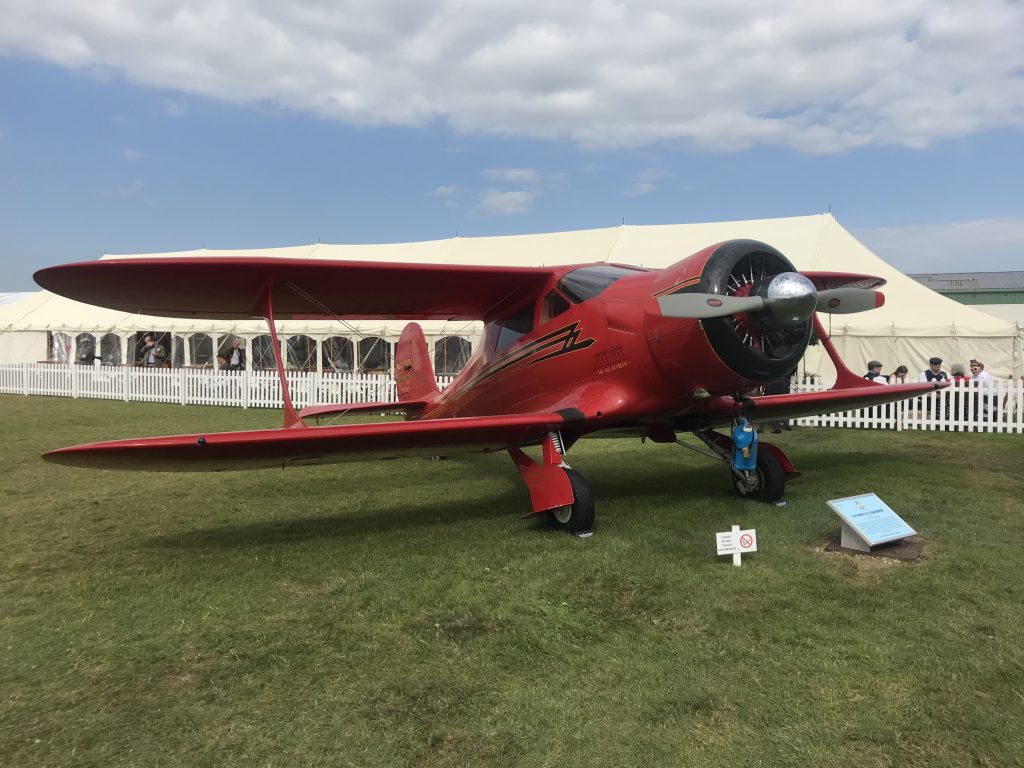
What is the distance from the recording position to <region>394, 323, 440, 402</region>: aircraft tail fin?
389 inches

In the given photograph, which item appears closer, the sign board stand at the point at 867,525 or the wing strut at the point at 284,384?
the sign board stand at the point at 867,525

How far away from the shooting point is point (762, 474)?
6453 mm

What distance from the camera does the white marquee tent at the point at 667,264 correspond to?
16.2m

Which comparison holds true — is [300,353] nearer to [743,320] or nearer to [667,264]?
[667,264]

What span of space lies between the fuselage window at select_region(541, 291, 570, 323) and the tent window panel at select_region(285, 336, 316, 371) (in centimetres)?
1862

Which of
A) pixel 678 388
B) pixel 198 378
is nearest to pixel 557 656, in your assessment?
pixel 678 388

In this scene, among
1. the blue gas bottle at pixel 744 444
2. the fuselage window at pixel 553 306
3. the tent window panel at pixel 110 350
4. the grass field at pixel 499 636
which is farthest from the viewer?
the tent window panel at pixel 110 350

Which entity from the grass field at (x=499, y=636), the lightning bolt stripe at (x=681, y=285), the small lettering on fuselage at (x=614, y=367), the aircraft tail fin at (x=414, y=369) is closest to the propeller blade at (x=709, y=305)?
the lightning bolt stripe at (x=681, y=285)

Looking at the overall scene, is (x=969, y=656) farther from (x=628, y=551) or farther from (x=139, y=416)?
Result: (x=139, y=416)

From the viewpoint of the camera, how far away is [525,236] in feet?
80.8

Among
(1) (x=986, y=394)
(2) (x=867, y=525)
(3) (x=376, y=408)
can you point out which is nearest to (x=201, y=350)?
(3) (x=376, y=408)

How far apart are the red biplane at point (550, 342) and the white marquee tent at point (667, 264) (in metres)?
10.7

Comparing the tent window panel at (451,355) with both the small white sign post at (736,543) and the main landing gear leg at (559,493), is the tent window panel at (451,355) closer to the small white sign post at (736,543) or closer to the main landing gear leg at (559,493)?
the main landing gear leg at (559,493)

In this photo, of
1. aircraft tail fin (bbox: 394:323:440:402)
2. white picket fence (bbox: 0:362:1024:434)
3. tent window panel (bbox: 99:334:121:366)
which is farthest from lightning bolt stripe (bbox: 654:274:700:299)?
tent window panel (bbox: 99:334:121:366)
